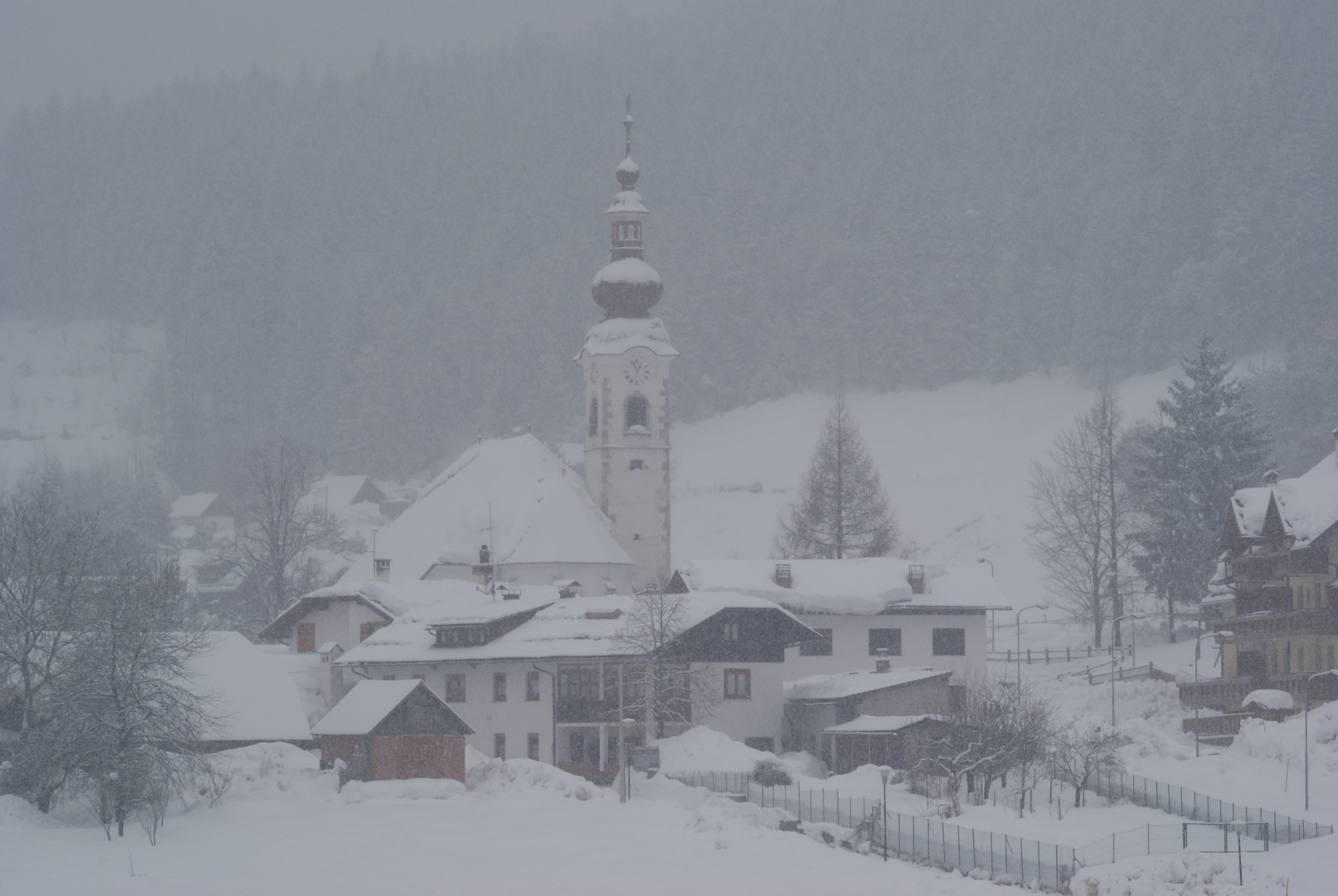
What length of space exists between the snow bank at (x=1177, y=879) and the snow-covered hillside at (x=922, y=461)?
5545 cm

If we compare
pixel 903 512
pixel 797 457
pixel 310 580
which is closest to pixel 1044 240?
pixel 797 457

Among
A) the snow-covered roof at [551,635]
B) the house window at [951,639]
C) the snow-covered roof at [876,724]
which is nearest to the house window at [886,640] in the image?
the house window at [951,639]

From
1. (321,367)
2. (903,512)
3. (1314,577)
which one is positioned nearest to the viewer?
(1314,577)

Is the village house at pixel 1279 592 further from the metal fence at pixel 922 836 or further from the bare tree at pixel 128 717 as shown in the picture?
the bare tree at pixel 128 717

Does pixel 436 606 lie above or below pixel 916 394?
below

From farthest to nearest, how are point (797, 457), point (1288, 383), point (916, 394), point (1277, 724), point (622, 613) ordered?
1. point (916, 394)
2. point (797, 457)
3. point (1288, 383)
4. point (622, 613)
5. point (1277, 724)

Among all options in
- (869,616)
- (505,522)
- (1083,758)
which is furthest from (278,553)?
(1083,758)

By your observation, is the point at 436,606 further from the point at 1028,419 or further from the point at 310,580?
the point at 1028,419

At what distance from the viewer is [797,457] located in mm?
133875

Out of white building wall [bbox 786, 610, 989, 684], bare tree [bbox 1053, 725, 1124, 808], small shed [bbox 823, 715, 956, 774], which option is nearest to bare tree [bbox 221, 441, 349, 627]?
white building wall [bbox 786, 610, 989, 684]

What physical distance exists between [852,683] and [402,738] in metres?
13.8

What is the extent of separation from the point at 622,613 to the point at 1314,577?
1993 centimetres

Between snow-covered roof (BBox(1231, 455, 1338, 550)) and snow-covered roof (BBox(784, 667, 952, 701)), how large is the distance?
962 centimetres

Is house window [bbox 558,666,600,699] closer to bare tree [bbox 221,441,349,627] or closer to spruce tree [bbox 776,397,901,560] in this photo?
spruce tree [bbox 776,397,901,560]
